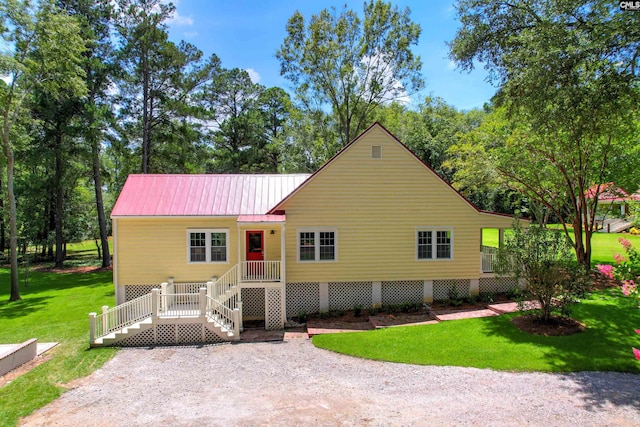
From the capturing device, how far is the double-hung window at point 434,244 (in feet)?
49.3

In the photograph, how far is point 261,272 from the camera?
45.8 ft

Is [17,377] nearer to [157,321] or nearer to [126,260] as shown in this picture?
[157,321]

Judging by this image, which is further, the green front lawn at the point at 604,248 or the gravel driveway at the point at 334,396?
the green front lawn at the point at 604,248

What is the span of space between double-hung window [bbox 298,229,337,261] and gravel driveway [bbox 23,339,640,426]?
5.03 m

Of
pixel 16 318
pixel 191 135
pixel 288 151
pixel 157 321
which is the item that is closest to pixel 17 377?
pixel 157 321

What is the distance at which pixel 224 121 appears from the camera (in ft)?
119

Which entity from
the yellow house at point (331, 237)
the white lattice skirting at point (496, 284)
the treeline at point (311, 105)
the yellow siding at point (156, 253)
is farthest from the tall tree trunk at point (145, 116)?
the white lattice skirting at point (496, 284)

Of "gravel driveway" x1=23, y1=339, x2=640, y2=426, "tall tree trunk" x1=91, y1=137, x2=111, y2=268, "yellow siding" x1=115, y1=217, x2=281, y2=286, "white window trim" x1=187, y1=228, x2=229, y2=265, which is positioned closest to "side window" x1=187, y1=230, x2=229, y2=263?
"white window trim" x1=187, y1=228, x2=229, y2=265

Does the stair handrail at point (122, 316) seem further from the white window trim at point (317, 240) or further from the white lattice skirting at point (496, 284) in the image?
the white lattice skirting at point (496, 284)

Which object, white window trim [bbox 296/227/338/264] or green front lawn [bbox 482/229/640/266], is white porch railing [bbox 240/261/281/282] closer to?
white window trim [bbox 296/227/338/264]

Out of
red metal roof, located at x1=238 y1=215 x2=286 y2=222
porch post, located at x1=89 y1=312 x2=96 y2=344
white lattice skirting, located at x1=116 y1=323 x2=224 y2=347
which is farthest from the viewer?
red metal roof, located at x1=238 y1=215 x2=286 y2=222

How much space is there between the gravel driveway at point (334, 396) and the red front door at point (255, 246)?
5.57 meters

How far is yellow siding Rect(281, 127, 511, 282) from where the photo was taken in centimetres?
1444

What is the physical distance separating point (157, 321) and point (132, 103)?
2054 cm
